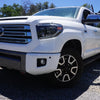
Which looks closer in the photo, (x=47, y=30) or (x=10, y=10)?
(x=47, y=30)

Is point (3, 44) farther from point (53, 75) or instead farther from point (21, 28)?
point (53, 75)

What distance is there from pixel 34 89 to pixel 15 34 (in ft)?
4.10

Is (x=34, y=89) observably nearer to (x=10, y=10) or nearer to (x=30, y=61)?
(x=30, y=61)

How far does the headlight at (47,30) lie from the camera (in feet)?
9.41

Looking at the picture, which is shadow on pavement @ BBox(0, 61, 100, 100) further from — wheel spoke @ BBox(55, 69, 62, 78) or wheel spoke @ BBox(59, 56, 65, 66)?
wheel spoke @ BBox(59, 56, 65, 66)

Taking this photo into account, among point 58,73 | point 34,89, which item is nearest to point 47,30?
point 58,73

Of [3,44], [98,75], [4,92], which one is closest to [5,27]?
[3,44]

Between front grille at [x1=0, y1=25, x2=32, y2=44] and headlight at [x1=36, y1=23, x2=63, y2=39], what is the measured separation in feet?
0.63

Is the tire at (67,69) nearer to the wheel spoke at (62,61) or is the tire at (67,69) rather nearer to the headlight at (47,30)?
the wheel spoke at (62,61)

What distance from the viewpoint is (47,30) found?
2.92m

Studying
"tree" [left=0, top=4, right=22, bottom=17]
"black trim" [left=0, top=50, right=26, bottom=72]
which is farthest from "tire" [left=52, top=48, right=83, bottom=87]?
"tree" [left=0, top=4, right=22, bottom=17]

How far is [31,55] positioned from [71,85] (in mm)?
1268

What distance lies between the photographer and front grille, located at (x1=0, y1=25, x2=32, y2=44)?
9.37 feet

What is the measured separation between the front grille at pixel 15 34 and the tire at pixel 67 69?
0.82 m
